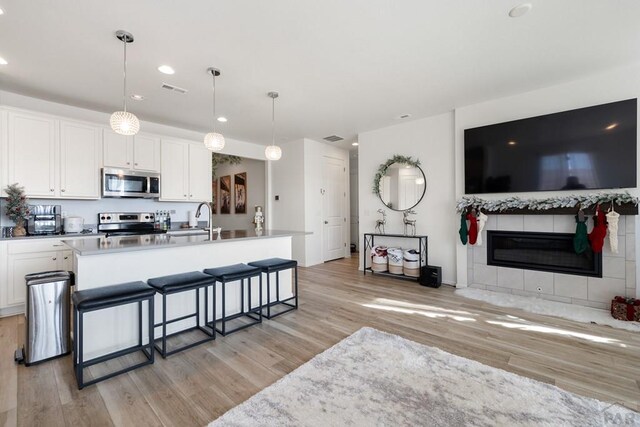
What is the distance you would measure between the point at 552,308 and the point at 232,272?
376 cm

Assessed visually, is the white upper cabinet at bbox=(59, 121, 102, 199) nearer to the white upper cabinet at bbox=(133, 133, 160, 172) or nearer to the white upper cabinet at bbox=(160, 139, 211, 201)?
the white upper cabinet at bbox=(133, 133, 160, 172)

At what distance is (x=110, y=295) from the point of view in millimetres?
2041

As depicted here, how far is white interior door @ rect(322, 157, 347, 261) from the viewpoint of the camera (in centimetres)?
660

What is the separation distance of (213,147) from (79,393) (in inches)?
97.9

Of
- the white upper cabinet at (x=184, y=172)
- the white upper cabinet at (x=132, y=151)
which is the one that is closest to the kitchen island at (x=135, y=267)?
the white upper cabinet at (x=132, y=151)

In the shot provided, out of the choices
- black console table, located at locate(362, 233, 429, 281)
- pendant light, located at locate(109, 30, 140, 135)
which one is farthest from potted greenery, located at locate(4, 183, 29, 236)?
black console table, located at locate(362, 233, 429, 281)

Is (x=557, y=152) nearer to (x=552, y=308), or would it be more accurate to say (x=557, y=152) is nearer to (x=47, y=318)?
(x=552, y=308)

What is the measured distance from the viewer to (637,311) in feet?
9.84

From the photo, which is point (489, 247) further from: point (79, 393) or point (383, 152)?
point (79, 393)

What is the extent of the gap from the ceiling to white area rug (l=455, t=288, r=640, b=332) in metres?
2.79

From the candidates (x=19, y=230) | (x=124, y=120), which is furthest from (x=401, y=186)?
(x=19, y=230)

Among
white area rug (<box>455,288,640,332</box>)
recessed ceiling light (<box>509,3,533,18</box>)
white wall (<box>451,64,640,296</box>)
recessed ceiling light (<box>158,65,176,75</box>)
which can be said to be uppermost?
recessed ceiling light (<box>509,3,533,18</box>)

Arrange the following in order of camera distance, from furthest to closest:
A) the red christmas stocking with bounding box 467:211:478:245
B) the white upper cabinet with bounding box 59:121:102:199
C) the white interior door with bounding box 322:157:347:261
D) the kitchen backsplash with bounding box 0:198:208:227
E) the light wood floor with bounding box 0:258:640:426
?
the white interior door with bounding box 322:157:347:261 < the red christmas stocking with bounding box 467:211:478:245 < the kitchen backsplash with bounding box 0:198:208:227 < the white upper cabinet with bounding box 59:121:102:199 < the light wood floor with bounding box 0:258:640:426

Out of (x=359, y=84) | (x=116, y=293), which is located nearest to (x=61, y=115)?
(x=116, y=293)
